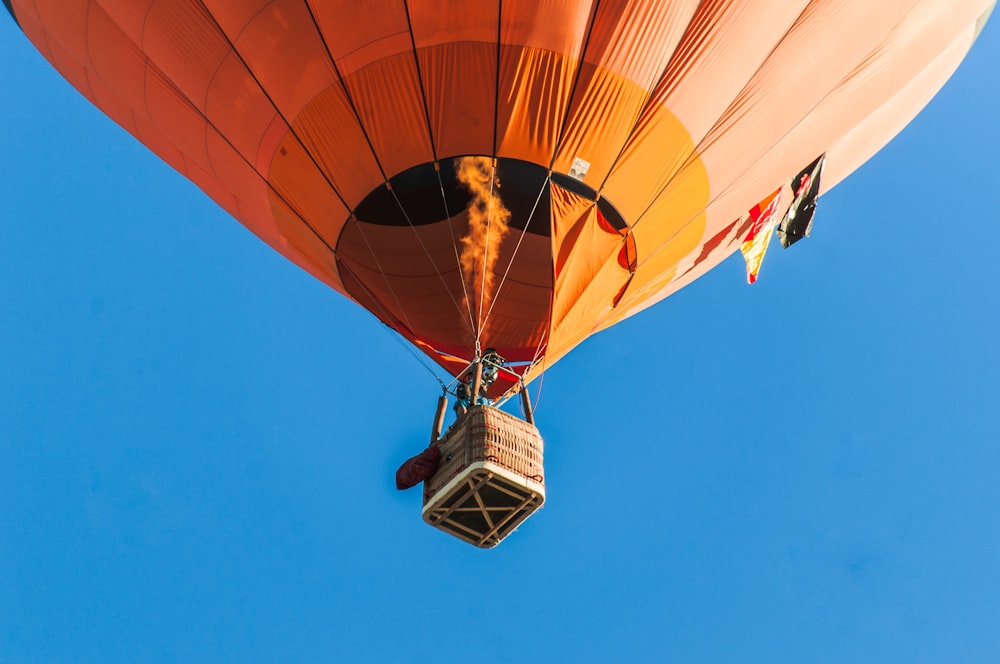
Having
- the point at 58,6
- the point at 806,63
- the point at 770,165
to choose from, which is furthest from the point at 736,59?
the point at 58,6

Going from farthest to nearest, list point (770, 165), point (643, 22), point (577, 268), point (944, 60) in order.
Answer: point (944, 60) → point (770, 165) → point (577, 268) → point (643, 22)

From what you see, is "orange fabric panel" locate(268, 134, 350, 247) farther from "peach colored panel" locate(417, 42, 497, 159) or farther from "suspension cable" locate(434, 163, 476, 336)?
"peach colored panel" locate(417, 42, 497, 159)

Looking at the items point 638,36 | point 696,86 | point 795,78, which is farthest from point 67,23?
point 795,78

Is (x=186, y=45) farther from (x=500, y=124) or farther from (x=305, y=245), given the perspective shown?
(x=500, y=124)

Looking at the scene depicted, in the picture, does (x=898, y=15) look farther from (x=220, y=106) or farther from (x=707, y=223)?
(x=220, y=106)

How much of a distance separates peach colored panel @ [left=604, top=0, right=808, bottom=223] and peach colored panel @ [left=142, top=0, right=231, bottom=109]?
2.80m

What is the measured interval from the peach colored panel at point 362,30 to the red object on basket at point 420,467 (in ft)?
8.01

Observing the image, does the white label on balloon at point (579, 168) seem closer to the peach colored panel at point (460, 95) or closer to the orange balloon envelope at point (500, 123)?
the orange balloon envelope at point (500, 123)

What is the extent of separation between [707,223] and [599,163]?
1428 mm

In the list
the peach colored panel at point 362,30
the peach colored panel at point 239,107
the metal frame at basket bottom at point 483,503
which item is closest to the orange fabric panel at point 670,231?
the peach colored panel at point 362,30

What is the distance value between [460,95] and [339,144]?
2.86ft

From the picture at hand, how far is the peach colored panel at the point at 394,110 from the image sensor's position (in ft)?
26.1

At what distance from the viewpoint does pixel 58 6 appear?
9.46 meters

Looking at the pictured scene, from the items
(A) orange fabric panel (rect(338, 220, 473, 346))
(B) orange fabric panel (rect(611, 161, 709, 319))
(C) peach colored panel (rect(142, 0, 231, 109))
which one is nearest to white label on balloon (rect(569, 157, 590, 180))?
(B) orange fabric panel (rect(611, 161, 709, 319))
